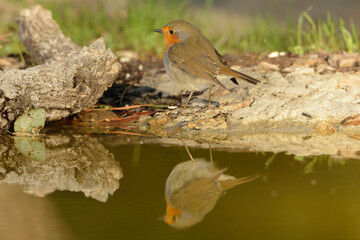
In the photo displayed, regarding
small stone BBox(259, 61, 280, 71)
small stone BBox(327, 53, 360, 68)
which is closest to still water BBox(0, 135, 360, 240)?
small stone BBox(259, 61, 280, 71)

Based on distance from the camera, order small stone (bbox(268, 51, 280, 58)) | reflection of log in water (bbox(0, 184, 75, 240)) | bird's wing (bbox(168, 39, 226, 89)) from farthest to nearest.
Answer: small stone (bbox(268, 51, 280, 58)), bird's wing (bbox(168, 39, 226, 89)), reflection of log in water (bbox(0, 184, 75, 240))

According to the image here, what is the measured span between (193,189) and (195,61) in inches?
68.0

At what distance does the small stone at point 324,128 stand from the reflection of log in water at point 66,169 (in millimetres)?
1511

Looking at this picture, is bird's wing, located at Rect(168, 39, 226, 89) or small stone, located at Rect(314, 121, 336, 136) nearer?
small stone, located at Rect(314, 121, 336, 136)

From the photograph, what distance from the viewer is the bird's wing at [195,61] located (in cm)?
420

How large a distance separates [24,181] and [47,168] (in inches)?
9.0

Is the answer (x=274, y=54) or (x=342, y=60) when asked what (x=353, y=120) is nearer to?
(x=342, y=60)

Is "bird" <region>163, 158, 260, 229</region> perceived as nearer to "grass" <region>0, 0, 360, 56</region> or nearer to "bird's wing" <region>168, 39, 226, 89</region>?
"bird's wing" <region>168, 39, 226, 89</region>

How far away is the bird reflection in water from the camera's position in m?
2.40

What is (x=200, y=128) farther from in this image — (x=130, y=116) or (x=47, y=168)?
(x=47, y=168)

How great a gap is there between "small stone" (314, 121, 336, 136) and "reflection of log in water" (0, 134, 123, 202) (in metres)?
1.51

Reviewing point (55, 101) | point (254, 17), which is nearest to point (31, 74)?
point (55, 101)

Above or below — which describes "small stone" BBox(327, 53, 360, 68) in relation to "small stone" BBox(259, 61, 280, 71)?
above

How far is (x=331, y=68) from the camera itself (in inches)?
200
